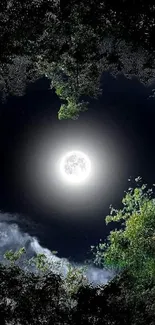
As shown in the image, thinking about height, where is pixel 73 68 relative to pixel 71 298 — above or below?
above

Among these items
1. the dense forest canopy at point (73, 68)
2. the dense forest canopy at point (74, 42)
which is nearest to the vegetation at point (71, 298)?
the dense forest canopy at point (73, 68)

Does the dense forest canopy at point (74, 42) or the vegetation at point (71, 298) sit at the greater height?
the dense forest canopy at point (74, 42)

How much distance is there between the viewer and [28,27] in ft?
36.2

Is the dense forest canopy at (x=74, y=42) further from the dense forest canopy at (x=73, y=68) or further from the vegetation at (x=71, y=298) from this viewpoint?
the vegetation at (x=71, y=298)

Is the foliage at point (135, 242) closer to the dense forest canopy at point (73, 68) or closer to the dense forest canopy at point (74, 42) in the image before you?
the dense forest canopy at point (73, 68)

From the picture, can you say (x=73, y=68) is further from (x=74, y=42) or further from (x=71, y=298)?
(x=71, y=298)

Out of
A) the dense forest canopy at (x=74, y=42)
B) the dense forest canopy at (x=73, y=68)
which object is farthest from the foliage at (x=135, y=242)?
the dense forest canopy at (x=74, y=42)

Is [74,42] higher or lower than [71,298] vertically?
higher

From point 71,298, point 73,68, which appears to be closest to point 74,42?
point 73,68

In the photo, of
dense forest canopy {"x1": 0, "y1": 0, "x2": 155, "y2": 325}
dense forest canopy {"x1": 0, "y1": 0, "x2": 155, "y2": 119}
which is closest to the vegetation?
dense forest canopy {"x1": 0, "y1": 0, "x2": 155, "y2": 325}

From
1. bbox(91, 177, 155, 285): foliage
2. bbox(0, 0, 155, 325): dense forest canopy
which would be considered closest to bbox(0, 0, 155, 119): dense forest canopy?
bbox(0, 0, 155, 325): dense forest canopy

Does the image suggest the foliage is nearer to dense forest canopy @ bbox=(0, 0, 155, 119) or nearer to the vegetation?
the vegetation

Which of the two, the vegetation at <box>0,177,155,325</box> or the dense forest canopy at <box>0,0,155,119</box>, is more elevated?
the dense forest canopy at <box>0,0,155,119</box>

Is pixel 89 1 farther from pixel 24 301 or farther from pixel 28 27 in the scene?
pixel 24 301
